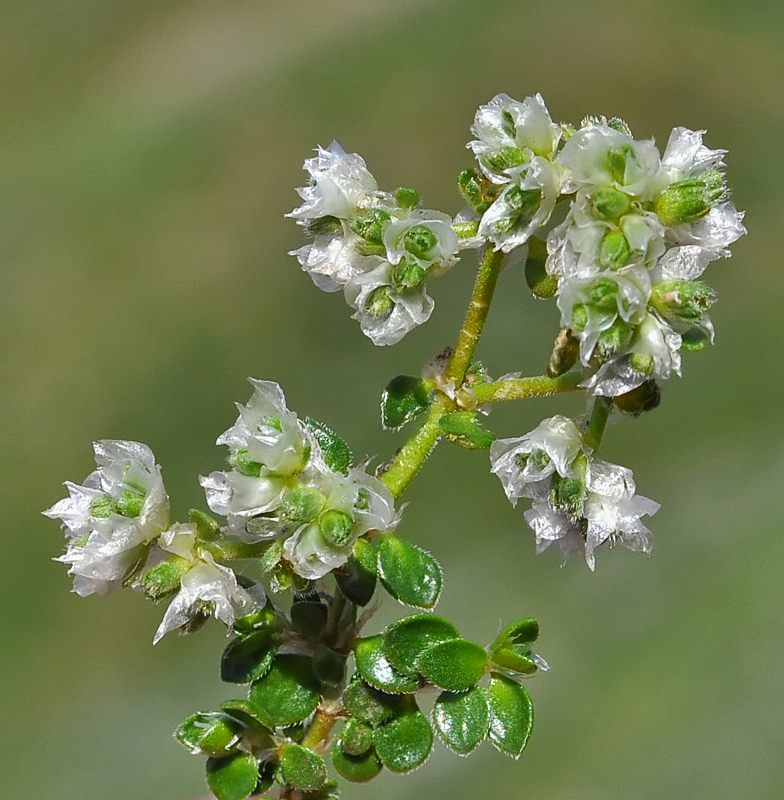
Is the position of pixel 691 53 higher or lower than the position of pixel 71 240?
higher

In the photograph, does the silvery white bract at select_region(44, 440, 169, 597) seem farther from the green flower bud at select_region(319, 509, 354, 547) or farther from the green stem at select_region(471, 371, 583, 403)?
the green stem at select_region(471, 371, 583, 403)

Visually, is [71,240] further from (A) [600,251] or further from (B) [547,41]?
(A) [600,251]

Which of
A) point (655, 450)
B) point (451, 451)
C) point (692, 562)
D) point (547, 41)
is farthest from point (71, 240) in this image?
point (692, 562)

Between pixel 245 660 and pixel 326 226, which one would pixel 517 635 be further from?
pixel 326 226

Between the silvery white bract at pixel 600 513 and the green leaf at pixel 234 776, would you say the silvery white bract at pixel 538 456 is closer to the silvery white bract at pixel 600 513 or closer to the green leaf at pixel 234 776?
the silvery white bract at pixel 600 513

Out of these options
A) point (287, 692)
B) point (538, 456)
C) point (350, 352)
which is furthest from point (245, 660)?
point (350, 352)

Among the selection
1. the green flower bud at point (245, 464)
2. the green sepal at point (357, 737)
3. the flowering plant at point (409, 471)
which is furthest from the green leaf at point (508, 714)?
the green flower bud at point (245, 464)

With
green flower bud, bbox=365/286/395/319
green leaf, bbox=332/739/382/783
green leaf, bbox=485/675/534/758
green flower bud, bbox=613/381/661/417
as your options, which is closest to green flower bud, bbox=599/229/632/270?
green flower bud, bbox=613/381/661/417
